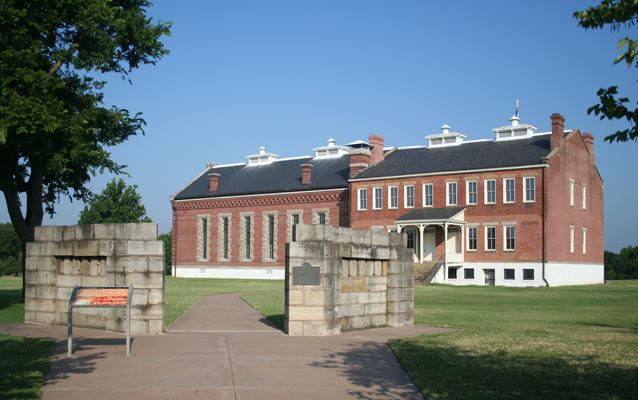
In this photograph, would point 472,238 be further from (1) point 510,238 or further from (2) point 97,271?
(2) point 97,271

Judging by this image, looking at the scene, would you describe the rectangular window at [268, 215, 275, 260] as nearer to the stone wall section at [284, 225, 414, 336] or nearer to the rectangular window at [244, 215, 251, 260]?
the rectangular window at [244, 215, 251, 260]

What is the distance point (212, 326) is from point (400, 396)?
8.54 meters

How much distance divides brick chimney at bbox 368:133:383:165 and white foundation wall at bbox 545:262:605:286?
57.3 feet

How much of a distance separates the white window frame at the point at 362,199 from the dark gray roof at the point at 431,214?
413 cm

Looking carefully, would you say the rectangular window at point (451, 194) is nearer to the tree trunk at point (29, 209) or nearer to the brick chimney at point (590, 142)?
the brick chimney at point (590, 142)

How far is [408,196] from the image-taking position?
53344 mm

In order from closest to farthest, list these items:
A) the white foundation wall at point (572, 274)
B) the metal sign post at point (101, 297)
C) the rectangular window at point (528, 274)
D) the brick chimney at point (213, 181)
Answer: the metal sign post at point (101, 297)
the white foundation wall at point (572, 274)
the rectangular window at point (528, 274)
the brick chimney at point (213, 181)

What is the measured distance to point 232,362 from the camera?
37.2ft

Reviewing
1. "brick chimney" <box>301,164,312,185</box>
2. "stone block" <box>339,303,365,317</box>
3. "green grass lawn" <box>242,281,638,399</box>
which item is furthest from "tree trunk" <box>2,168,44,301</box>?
Result: "brick chimney" <box>301,164,312,185</box>

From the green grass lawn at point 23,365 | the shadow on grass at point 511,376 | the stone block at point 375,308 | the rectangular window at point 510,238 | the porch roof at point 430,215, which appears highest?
the porch roof at point 430,215

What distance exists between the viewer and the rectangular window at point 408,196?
53219 mm

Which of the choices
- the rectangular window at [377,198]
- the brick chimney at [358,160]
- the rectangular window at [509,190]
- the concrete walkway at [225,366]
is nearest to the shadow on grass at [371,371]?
the concrete walkway at [225,366]

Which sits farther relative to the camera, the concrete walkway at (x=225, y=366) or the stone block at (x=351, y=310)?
the stone block at (x=351, y=310)

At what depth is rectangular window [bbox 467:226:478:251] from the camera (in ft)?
165
